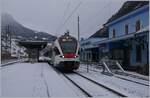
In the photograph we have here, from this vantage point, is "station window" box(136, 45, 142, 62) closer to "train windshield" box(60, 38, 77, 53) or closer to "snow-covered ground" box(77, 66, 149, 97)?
"train windshield" box(60, 38, 77, 53)

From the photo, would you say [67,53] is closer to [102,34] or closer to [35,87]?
[35,87]

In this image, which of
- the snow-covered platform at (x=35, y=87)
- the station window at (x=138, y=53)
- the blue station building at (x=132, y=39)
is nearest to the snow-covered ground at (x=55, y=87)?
the snow-covered platform at (x=35, y=87)

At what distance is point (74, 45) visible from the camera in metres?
28.5

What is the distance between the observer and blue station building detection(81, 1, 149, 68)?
28.2 meters

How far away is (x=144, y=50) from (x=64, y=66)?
23.0ft

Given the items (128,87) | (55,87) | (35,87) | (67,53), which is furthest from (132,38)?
(35,87)

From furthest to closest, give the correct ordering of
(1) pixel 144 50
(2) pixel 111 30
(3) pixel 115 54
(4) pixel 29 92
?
(2) pixel 111 30, (3) pixel 115 54, (1) pixel 144 50, (4) pixel 29 92

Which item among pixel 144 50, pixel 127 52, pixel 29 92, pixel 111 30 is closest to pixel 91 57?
pixel 111 30

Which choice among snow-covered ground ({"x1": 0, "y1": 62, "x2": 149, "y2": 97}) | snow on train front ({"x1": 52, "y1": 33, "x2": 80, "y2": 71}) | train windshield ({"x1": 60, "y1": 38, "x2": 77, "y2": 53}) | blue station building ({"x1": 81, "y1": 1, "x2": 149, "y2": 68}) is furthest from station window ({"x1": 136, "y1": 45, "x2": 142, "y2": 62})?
snow-covered ground ({"x1": 0, "y1": 62, "x2": 149, "y2": 97})

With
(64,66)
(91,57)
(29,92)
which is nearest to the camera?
(29,92)

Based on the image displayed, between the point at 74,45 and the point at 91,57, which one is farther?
the point at 91,57

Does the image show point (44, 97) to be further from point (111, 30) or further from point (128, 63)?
point (111, 30)

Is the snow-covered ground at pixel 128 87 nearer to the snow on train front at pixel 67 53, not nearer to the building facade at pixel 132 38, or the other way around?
the building facade at pixel 132 38

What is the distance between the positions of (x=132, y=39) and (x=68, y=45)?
215 inches
